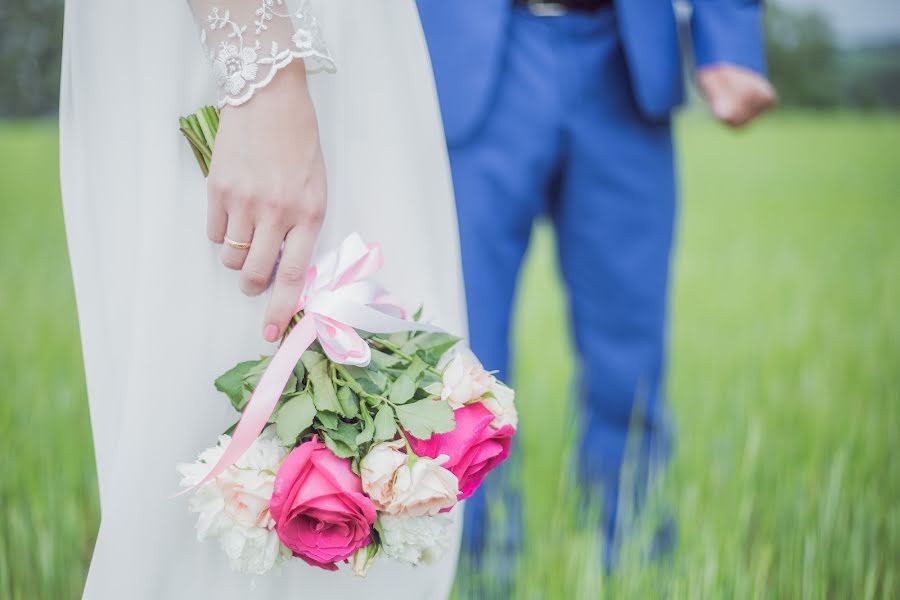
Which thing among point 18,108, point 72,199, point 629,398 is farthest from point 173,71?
point 18,108

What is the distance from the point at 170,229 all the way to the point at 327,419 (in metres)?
0.23

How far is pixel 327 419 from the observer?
1.94 ft

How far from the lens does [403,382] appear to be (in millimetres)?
614

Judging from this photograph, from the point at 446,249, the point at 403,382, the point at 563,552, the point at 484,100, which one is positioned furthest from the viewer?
the point at 563,552

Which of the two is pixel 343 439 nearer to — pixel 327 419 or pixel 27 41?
pixel 327 419

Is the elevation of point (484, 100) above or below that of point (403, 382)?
above

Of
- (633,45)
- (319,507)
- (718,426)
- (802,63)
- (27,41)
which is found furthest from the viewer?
(802,63)

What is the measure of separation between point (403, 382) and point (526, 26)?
0.66 m

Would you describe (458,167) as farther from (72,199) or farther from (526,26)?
(72,199)

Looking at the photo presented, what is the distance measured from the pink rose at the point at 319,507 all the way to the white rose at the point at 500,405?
12 cm

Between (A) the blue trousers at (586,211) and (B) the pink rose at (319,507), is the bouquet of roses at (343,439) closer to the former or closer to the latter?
(B) the pink rose at (319,507)

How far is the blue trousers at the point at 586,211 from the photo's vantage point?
1.06m

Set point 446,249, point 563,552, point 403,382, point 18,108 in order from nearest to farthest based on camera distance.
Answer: point 403,382
point 446,249
point 563,552
point 18,108

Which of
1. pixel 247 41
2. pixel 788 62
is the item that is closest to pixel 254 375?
pixel 247 41
